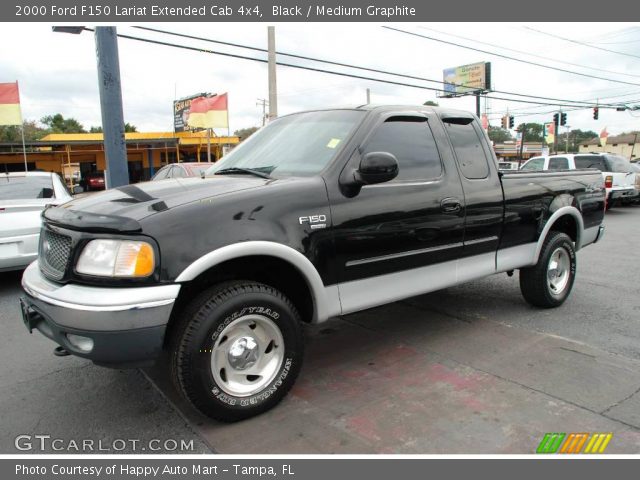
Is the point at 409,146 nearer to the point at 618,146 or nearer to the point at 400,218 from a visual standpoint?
the point at 400,218

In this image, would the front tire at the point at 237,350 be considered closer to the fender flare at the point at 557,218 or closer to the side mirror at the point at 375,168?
the side mirror at the point at 375,168

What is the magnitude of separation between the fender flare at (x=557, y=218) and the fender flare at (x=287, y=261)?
101 inches

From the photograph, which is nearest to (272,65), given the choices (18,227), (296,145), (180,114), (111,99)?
(111,99)

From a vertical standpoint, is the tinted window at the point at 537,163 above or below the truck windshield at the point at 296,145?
below

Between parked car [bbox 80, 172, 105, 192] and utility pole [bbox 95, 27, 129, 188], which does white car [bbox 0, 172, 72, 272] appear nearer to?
utility pole [bbox 95, 27, 129, 188]

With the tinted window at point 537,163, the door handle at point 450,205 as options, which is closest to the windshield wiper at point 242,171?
the door handle at point 450,205

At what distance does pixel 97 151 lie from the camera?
104 ft

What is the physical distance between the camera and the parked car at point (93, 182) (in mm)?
28203

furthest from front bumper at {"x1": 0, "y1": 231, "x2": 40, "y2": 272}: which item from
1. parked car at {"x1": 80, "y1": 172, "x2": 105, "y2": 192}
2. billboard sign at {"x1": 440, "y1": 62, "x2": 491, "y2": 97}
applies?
billboard sign at {"x1": 440, "y1": 62, "x2": 491, "y2": 97}

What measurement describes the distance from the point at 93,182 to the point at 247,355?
28.2 metres

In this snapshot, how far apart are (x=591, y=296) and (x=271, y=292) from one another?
173 inches

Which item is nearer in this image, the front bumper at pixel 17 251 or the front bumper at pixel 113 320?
the front bumper at pixel 113 320

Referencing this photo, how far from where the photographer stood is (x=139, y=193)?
10.1 ft
